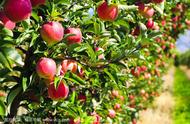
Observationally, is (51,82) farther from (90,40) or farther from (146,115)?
(146,115)

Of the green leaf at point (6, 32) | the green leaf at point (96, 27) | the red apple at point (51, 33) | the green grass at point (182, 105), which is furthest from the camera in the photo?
the green grass at point (182, 105)

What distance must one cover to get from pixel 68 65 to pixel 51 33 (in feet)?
0.84

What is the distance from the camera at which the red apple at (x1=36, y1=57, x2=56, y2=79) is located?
1.58m

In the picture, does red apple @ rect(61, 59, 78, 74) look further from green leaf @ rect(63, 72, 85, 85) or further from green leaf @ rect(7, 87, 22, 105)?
green leaf @ rect(7, 87, 22, 105)

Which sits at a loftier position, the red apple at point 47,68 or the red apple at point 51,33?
the red apple at point 51,33

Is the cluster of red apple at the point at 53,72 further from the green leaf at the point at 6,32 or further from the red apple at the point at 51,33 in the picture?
the green leaf at the point at 6,32

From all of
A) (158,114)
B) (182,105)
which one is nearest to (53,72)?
(158,114)

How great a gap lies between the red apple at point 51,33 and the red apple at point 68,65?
0.53 ft

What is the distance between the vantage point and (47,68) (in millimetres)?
1584

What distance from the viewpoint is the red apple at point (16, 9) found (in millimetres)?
1385

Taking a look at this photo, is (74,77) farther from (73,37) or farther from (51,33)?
(51,33)

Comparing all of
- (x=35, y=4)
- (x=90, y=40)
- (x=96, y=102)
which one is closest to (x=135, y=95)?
(x=96, y=102)

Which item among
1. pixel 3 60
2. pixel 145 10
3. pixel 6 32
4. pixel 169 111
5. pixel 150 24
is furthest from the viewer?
pixel 169 111

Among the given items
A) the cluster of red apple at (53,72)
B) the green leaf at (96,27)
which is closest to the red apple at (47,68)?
the cluster of red apple at (53,72)
